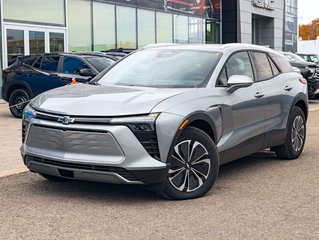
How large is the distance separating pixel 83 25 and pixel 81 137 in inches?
666

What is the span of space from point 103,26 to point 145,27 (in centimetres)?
328

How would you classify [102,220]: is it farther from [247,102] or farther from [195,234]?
[247,102]

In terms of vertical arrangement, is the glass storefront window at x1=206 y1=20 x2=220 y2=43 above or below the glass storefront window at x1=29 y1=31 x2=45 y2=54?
above

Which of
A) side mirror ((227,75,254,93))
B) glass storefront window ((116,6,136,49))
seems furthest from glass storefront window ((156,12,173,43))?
side mirror ((227,75,254,93))

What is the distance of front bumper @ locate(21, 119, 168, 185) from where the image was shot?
491cm

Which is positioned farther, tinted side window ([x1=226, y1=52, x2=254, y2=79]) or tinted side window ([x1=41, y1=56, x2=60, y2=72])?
tinted side window ([x1=41, y1=56, x2=60, y2=72])

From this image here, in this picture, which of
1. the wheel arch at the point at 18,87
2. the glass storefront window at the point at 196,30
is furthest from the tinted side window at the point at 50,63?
the glass storefront window at the point at 196,30

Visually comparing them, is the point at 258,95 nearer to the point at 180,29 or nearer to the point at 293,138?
the point at 293,138

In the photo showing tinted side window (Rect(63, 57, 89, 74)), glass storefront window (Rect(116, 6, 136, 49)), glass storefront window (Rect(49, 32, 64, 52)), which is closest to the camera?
tinted side window (Rect(63, 57, 89, 74))

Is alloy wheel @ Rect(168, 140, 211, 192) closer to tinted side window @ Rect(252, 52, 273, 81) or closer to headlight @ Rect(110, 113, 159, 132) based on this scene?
headlight @ Rect(110, 113, 159, 132)

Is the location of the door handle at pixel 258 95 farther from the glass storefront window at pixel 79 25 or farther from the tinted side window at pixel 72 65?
the glass storefront window at pixel 79 25

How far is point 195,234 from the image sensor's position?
170 inches

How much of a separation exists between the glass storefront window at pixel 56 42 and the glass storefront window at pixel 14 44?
4.78ft

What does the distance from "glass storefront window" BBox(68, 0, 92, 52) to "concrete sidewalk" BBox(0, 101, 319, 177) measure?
7119mm
